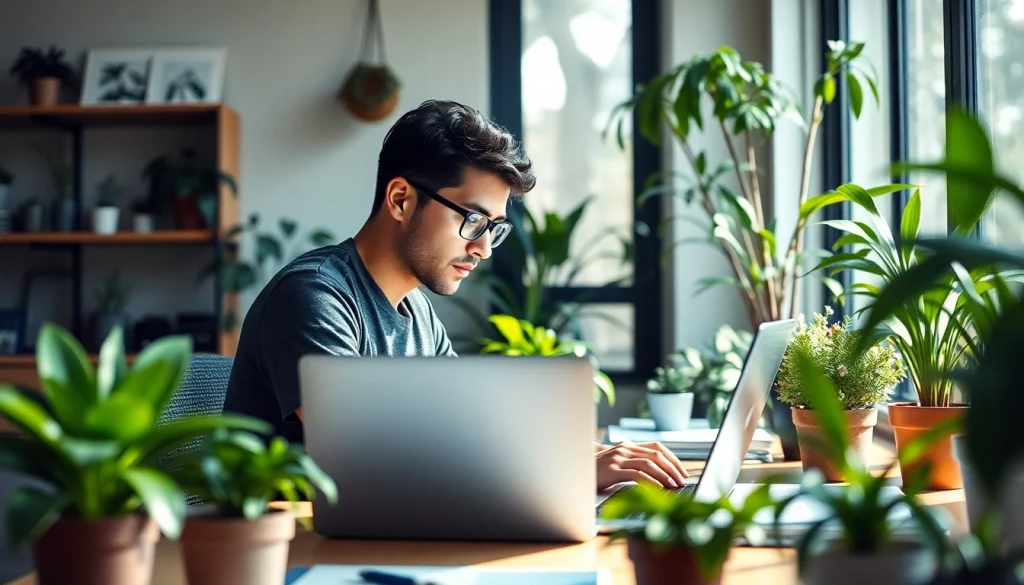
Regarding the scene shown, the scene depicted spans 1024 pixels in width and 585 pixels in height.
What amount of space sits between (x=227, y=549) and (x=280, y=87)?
11.7ft

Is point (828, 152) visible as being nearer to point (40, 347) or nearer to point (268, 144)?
point (268, 144)

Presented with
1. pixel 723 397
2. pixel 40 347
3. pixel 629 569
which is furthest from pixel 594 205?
pixel 40 347

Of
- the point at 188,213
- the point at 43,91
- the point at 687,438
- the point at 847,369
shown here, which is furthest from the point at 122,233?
the point at 847,369

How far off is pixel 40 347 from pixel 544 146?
348cm

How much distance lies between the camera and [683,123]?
9.34 ft

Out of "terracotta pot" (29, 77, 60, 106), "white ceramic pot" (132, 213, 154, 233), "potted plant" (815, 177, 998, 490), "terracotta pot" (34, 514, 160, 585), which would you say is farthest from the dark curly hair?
"terracotta pot" (29, 77, 60, 106)

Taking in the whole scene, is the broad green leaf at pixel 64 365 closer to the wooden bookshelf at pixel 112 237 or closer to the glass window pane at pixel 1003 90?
the glass window pane at pixel 1003 90

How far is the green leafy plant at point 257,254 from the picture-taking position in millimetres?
3928

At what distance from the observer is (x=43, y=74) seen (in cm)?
400

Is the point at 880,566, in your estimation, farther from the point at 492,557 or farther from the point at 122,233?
the point at 122,233

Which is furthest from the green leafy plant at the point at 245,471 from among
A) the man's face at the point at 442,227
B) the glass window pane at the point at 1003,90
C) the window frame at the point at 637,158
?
the window frame at the point at 637,158

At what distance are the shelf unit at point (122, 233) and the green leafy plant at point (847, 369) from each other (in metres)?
2.70

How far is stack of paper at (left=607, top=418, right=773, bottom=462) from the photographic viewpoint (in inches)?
76.5

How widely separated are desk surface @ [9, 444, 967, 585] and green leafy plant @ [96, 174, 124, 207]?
3.07 meters
